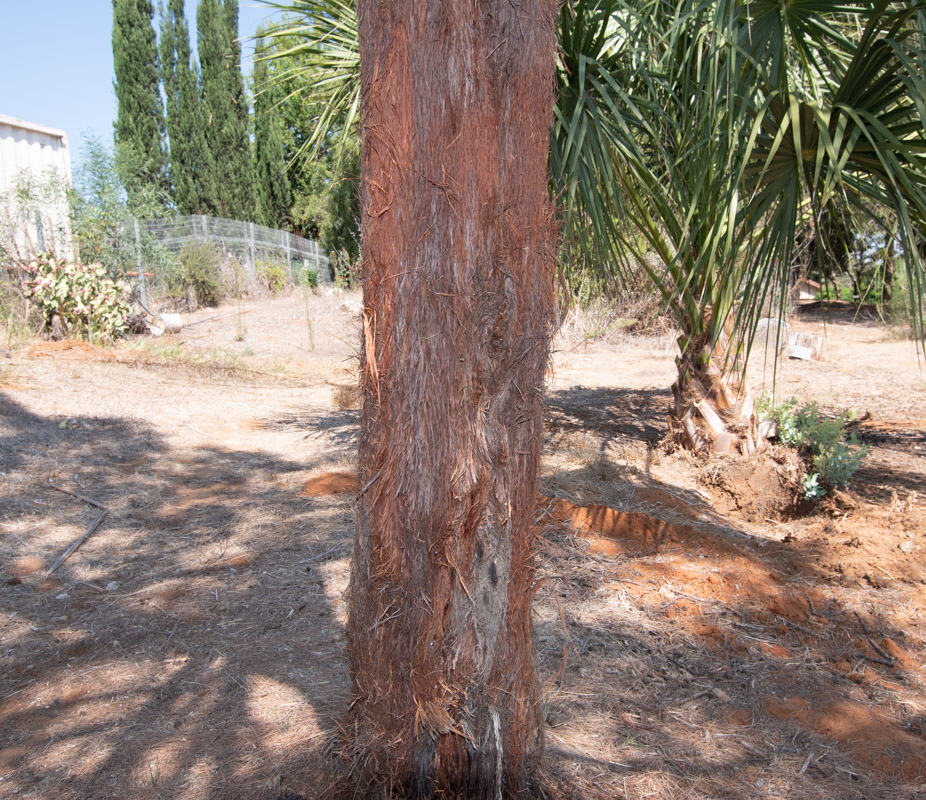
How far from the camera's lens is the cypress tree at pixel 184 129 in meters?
22.2

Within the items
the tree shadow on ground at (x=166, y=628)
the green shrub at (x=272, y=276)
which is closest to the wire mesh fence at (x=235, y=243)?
the green shrub at (x=272, y=276)

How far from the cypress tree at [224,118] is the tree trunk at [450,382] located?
22289 millimetres

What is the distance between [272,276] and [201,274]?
2141 millimetres

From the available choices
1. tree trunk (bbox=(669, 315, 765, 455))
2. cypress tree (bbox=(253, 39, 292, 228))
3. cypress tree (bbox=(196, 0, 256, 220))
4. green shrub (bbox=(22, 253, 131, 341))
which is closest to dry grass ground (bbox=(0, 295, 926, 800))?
tree trunk (bbox=(669, 315, 765, 455))

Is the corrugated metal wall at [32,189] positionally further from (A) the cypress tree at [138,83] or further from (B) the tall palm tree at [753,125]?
(A) the cypress tree at [138,83]

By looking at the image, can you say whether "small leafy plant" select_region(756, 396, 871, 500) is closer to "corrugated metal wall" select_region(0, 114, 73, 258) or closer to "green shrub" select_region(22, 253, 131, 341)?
"green shrub" select_region(22, 253, 131, 341)

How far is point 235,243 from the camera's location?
16.8 m

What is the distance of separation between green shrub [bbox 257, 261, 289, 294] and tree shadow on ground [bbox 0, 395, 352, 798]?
37.4ft

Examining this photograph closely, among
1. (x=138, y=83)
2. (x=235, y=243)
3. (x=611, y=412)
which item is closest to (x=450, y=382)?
(x=611, y=412)

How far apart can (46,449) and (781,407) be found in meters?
5.67

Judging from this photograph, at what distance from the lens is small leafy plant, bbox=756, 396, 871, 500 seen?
16.4ft

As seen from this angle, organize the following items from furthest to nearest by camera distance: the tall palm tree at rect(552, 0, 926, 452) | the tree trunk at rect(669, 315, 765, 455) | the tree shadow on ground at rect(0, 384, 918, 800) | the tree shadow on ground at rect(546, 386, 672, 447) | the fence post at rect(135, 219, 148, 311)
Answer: the fence post at rect(135, 219, 148, 311), the tree shadow on ground at rect(546, 386, 672, 447), the tree trunk at rect(669, 315, 765, 455), the tall palm tree at rect(552, 0, 926, 452), the tree shadow on ground at rect(0, 384, 918, 800)

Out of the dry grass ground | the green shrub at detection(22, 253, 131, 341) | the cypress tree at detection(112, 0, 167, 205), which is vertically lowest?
the dry grass ground

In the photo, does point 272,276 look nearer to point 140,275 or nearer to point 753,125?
point 140,275
